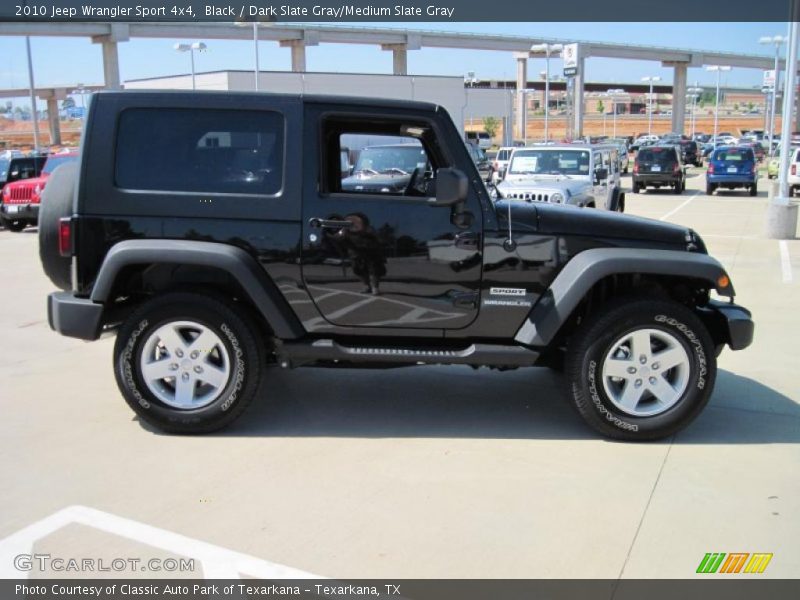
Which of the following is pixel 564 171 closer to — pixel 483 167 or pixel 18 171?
pixel 483 167

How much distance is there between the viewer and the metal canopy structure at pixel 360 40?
57312 mm

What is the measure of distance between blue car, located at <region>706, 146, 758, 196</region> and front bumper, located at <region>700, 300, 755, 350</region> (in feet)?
81.2

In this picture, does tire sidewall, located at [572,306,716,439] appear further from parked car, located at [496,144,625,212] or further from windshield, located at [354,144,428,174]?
parked car, located at [496,144,625,212]

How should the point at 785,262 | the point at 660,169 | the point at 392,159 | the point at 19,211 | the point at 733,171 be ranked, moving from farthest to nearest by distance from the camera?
the point at 660,169
the point at 733,171
the point at 19,211
the point at 785,262
the point at 392,159

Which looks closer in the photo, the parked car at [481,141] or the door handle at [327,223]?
the door handle at [327,223]

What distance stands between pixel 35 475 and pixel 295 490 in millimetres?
1424

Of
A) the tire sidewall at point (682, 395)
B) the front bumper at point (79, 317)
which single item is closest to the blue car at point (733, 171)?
the tire sidewall at point (682, 395)

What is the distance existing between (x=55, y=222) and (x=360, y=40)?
232 ft

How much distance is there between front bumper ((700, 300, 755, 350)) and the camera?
5.04m

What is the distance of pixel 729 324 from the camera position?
505 cm

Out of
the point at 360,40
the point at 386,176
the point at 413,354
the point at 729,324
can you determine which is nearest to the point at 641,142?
the point at 360,40

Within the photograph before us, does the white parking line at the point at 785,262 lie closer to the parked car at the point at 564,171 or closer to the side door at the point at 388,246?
the parked car at the point at 564,171

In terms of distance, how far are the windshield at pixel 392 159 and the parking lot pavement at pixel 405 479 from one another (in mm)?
1603

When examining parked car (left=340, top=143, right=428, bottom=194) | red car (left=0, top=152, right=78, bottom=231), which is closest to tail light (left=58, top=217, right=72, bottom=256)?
parked car (left=340, top=143, right=428, bottom=194)
